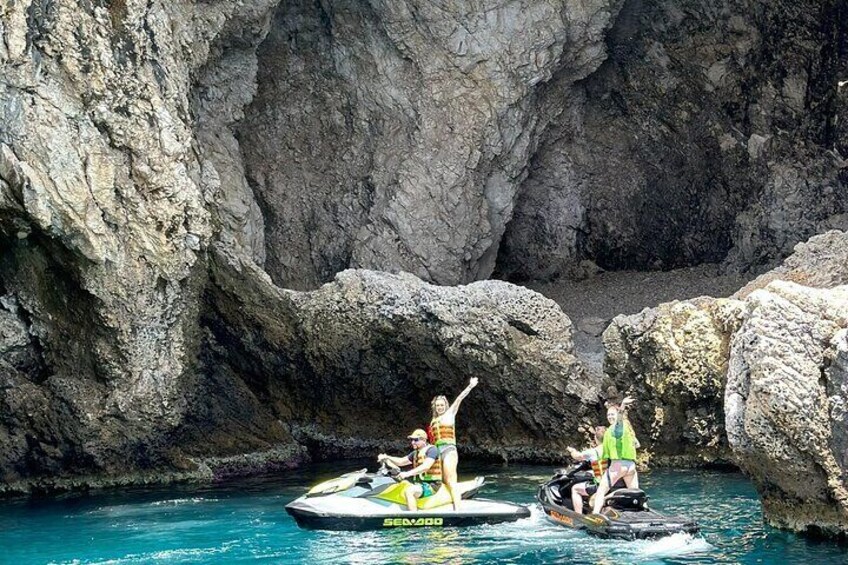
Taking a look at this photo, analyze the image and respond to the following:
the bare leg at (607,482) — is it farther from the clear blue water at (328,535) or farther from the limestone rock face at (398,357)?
the limestone rock face at (398,357)

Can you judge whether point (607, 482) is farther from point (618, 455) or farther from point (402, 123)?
point (402, 123)

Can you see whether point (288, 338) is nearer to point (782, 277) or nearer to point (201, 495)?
point (201, 495)

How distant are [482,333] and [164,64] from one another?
21.8 feet

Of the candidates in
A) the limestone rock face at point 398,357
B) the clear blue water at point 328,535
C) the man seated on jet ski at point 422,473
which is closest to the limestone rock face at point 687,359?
the clear blue water at point 328,535

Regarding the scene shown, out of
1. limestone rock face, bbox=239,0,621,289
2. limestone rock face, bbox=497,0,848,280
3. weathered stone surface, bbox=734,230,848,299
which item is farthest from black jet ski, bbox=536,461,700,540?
limestone rock face, bbox=497,0,848,280

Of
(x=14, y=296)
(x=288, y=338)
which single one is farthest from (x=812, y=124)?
(x=14, y=296)

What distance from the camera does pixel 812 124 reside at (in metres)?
29.1

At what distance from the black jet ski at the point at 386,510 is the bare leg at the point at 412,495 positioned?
0.06 metres

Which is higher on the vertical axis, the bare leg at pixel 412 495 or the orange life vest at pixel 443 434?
the orange life vest at pixel 443 434

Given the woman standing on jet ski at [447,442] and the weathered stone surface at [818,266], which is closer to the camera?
the woman standing on jet ski at [447,442]

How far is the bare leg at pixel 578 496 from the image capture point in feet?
62.2

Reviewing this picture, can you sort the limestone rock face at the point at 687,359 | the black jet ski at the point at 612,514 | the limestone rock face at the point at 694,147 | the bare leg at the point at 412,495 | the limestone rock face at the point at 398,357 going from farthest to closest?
the limestone rock face at the point at 694,147
the limestone rock face at the point at 398,357
the limestone rock face at the point at 687,359
the bare leg at the point at 412,495
the black jet ski at the point at 612,514

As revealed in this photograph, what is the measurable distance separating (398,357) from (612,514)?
7.86 m

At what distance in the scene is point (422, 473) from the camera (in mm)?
19859
